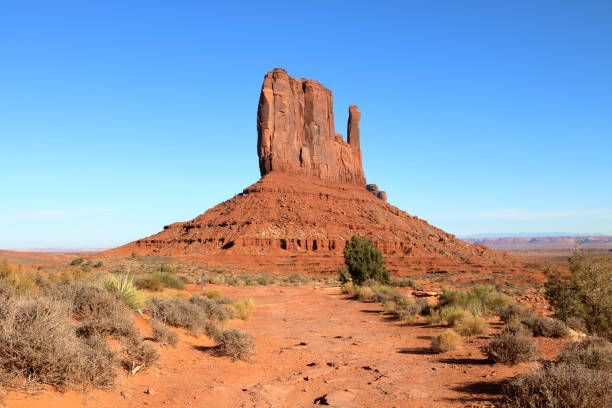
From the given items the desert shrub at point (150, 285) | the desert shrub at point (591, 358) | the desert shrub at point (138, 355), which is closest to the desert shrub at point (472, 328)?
the desert shrub at point (591, 358)

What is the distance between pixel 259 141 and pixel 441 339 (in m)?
80.7

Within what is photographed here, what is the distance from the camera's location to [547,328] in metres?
10.7

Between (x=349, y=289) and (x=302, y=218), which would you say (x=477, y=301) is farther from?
(x=302, y=218)

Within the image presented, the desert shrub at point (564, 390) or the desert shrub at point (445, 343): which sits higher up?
the desert shrub at point (564, 390)

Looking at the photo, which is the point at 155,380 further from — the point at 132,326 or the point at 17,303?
the point at 17,303

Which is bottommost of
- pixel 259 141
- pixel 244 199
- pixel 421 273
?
pixel 421 273

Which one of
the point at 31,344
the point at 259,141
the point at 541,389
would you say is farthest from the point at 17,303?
the point at 259,141

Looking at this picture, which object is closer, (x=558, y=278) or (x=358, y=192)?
(x=558, y=278)

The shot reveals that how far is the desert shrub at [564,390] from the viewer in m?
4.91

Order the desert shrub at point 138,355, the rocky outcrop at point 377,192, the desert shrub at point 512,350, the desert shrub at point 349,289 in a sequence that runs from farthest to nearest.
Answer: the rocky outcrop at point 377,192
the desert shrub at point 349,289
the desert shrub at point 512,350
the desert shrub at point 138,355

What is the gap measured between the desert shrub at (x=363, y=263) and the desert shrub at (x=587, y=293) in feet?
55.3

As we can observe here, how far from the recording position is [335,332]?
43.0 feet

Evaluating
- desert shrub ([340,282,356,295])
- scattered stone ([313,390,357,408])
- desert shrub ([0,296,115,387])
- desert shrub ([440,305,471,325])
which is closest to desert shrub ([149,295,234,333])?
desert shrub ([0,296,115,387])

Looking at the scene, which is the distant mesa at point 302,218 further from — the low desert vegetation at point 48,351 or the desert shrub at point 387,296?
the low desert vegetation at point 48,351
